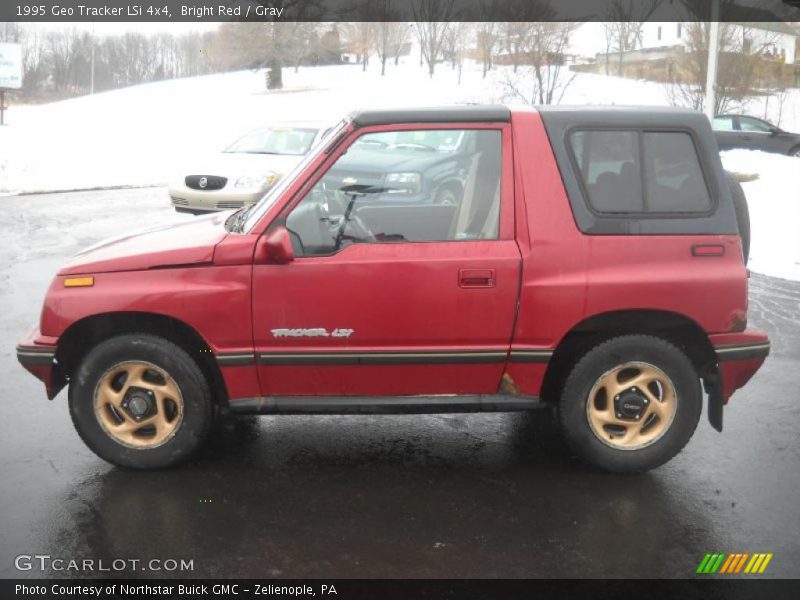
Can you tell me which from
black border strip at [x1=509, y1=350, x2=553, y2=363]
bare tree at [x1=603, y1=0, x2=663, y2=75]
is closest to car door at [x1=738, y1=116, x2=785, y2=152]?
bare tree at [x1=603, y1=0, x2=663, y2=75]

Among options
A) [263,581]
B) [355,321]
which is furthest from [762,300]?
[263,581]

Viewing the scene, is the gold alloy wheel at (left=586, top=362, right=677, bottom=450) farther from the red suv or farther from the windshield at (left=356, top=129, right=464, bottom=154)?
the windshield at (left=356, top=129, right=464, bottom=154)

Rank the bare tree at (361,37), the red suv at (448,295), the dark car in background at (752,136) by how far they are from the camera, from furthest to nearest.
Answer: the bare tree at (361,37)
the dark car in background at (752,136)
the red suv at (448,295)

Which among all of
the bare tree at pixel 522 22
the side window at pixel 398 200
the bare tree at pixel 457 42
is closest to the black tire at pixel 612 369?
the side window at pixel 398 200

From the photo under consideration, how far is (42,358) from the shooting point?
15.1 ft

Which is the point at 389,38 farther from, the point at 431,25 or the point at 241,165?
the point at 241,165

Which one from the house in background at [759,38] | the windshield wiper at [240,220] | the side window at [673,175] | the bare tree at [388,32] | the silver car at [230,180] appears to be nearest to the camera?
the side window at [673,175]

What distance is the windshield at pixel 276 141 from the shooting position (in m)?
→ 15.4

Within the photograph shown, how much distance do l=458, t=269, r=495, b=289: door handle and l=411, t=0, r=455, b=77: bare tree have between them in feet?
124

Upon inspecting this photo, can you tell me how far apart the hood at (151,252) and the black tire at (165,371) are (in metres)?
0.37

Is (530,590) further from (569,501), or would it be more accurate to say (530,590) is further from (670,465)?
(670,465)

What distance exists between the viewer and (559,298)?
4.48m

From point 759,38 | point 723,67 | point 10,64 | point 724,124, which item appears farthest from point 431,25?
point 724,124

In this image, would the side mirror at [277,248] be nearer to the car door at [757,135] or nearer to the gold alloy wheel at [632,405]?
the gold alloy wheel at [632,405]
